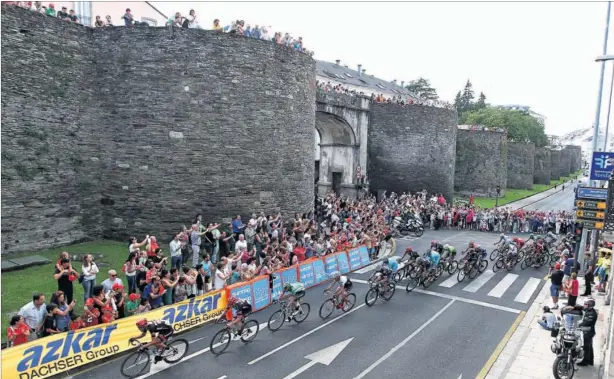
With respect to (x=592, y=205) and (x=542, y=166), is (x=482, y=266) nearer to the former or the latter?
(x=592, y=205)

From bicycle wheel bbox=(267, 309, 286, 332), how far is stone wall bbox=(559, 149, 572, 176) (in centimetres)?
9280

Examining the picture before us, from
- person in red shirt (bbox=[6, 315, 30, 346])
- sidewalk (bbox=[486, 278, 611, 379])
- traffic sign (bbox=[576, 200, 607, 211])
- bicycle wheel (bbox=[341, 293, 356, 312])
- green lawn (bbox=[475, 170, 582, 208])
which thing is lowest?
green lawn (bbox=[475, 170, 582, 208])

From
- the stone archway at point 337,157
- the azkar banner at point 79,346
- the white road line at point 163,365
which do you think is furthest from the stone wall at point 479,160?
the white road line at point 163,365

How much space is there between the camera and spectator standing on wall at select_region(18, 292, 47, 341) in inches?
358

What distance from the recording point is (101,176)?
62.7 ft

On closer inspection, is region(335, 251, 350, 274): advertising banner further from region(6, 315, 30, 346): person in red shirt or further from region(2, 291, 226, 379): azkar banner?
region(6, 315, 30, 346): person in red shirt

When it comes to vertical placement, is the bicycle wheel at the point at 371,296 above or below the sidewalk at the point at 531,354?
above

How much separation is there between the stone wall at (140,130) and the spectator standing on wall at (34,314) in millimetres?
8080

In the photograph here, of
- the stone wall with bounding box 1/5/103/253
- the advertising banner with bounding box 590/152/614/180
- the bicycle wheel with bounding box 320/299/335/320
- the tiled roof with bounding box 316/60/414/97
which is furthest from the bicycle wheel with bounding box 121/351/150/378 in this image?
the tiled roof with bounding box 316/60/414/97

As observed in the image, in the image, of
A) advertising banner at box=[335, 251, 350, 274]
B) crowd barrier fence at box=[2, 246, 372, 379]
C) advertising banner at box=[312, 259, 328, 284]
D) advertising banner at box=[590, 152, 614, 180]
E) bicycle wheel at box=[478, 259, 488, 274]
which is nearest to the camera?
crowd barrier fence at box=[2, 246, 372, 379]

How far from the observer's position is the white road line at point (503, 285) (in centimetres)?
1591

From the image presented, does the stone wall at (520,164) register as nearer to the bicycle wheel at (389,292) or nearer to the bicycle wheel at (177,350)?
the bicycle wheel at (389,292)

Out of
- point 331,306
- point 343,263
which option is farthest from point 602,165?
point 331,306

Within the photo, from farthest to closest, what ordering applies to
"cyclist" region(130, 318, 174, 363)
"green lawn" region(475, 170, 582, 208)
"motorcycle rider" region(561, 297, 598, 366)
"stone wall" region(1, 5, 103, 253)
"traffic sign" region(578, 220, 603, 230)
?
1. "green lawn" region(475, 170, 582, 208)
2. "stone wall" region(1, 5, 103, 253)
3. "traffic sign" region(578, 220, 603, 230)
4. "motorcycle rider" region(561, 297, 598, 366)
5. "cyclist" region(130, 318, 174, 363)
